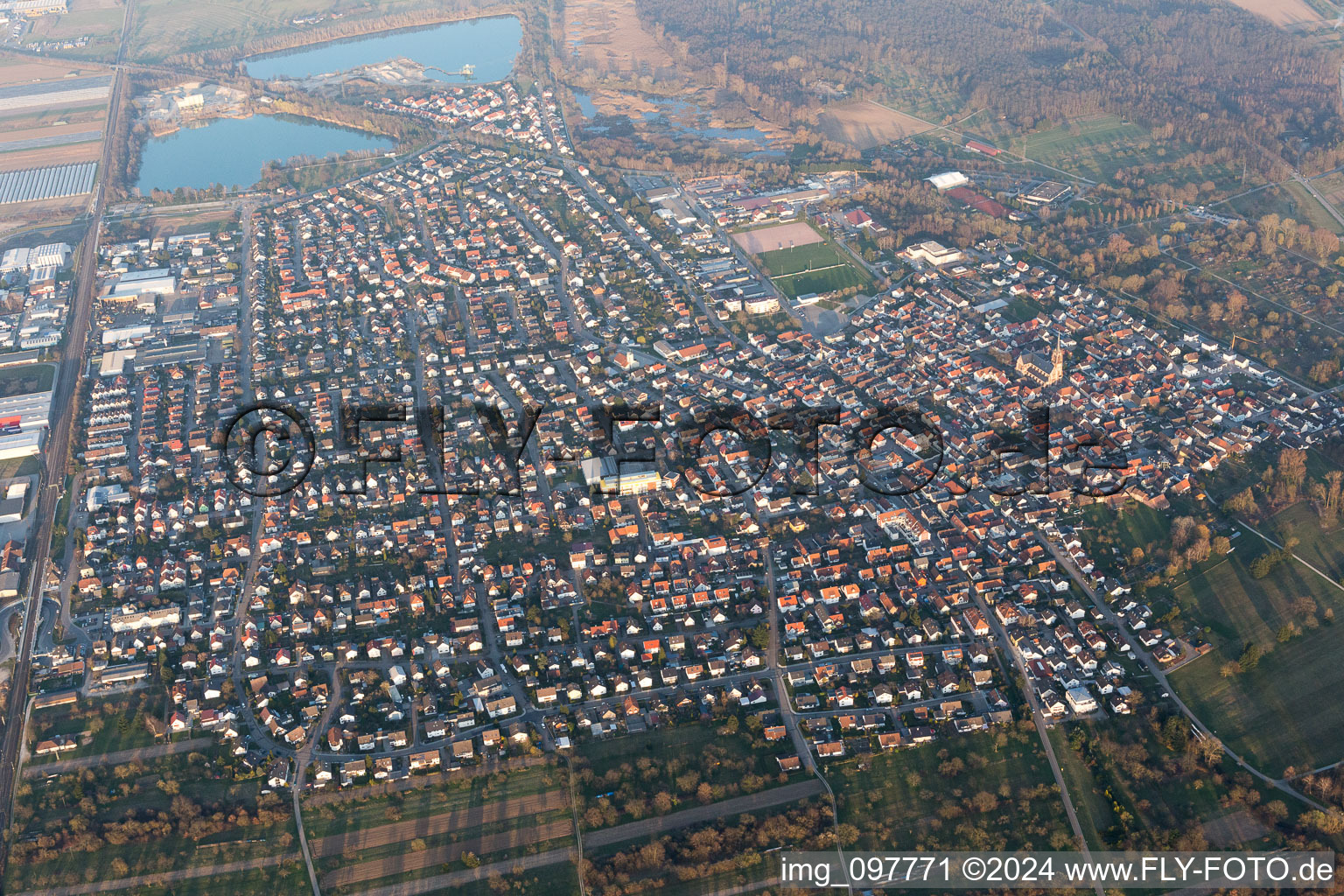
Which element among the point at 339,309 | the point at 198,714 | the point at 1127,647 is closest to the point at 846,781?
the point at 1127,647

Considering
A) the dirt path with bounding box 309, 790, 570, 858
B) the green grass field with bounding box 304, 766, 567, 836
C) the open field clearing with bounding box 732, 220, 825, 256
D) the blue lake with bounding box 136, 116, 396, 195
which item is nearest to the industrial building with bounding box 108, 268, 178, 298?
the blue lake with bounding box 136, 116, 396, 195

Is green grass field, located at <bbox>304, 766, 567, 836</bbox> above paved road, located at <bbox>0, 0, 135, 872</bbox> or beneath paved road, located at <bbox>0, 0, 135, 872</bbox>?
above

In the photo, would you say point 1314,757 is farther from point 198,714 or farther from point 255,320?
point 255,320

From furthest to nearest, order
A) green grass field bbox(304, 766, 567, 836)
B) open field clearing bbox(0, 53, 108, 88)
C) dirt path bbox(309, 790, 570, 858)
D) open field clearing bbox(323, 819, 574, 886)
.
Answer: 1. open field clearing bbox(0, 53, 108, 88)
2. green grass field bbox(304, 766, 567, 836)
3. dirt path bbox(309, 790, 570, 858)
4. open field clearing bbox(323, 819, 574, 886)

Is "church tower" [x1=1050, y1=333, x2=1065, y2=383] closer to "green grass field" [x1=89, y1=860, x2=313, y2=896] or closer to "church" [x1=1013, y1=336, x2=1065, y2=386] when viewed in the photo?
"church" [x1=1013, y1=336, x2=1065, y2=386]

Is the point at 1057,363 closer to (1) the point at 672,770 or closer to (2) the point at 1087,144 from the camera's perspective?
(1) the point at 672,770

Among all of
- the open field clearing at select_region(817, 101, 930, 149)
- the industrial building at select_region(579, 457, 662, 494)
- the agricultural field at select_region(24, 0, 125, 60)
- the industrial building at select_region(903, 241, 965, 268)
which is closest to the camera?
the industrial building at select_region(579, 457, 662, 494)

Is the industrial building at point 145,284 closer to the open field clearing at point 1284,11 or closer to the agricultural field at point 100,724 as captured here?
the agricultural field at point 100,724

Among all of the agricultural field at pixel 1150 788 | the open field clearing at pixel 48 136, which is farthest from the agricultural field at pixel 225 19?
the agricultural field at pixel 1150 788

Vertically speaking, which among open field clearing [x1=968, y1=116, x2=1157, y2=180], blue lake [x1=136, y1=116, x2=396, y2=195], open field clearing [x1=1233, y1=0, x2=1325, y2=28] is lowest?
blue lake [x1=136, y1=116, x2=396, y2=195]
